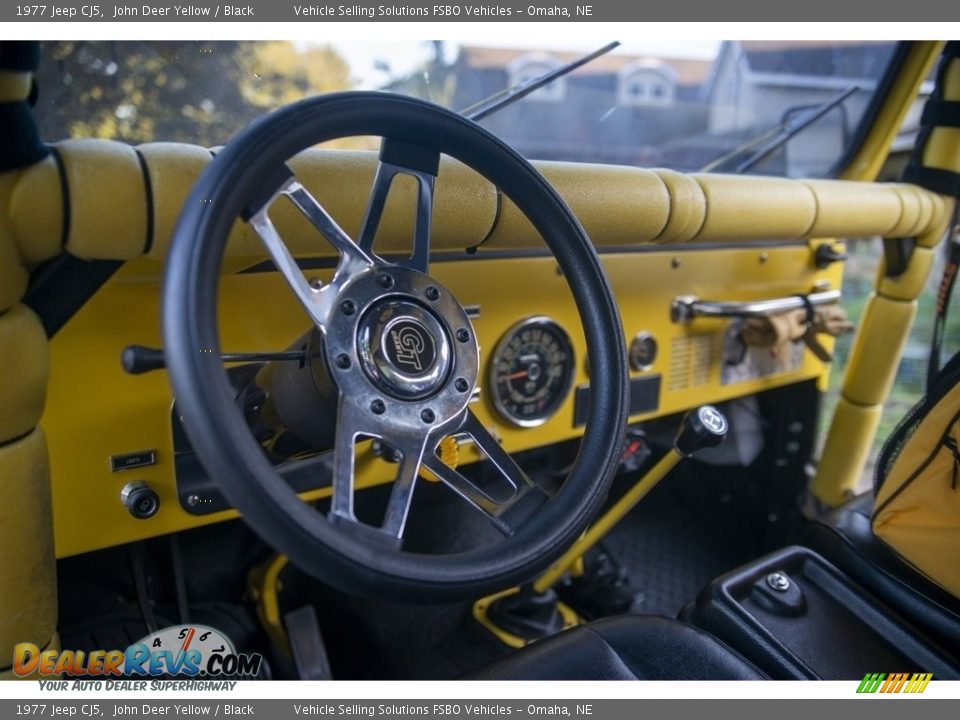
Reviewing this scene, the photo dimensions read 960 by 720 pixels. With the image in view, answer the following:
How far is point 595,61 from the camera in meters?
1.80

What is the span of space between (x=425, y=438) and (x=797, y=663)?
800 millimetres

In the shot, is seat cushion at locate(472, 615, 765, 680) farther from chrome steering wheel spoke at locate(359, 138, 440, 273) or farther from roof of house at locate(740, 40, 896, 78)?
roof of house at locate(740, 40, 896, 78)

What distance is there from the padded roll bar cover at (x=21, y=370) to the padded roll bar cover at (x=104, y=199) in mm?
110

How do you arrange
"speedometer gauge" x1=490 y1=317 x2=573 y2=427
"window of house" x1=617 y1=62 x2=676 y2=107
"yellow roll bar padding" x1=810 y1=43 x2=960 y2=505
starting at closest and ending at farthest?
"speedometer gauge" x1=490 y1=317 x2=573 y2=427 → "window of house" x1=617 y1=62 x2=676 y2=107 → "yellow roll bar padding" x1=810 y1=43 x2=960 y2=505

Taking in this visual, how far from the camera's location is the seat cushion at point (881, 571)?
135 cm

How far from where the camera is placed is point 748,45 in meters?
2.04

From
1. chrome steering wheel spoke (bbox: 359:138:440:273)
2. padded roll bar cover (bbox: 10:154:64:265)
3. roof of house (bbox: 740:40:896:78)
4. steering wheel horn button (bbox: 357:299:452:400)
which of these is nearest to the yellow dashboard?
padded roll bar cover (bbox: 10:154:64:265)

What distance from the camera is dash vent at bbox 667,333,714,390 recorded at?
1953 mm

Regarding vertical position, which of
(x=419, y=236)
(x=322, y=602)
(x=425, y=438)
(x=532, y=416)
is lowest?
(x=322, y=602)

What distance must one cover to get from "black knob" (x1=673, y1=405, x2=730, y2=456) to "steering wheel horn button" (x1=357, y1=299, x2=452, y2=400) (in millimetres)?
635

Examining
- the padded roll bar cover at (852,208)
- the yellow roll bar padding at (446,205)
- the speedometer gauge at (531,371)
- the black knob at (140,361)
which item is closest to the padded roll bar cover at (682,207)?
the yellow roll bar padding at (446,205)

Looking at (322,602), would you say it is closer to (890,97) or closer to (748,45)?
(748,45)

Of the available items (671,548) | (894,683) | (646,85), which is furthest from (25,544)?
(671,548)
